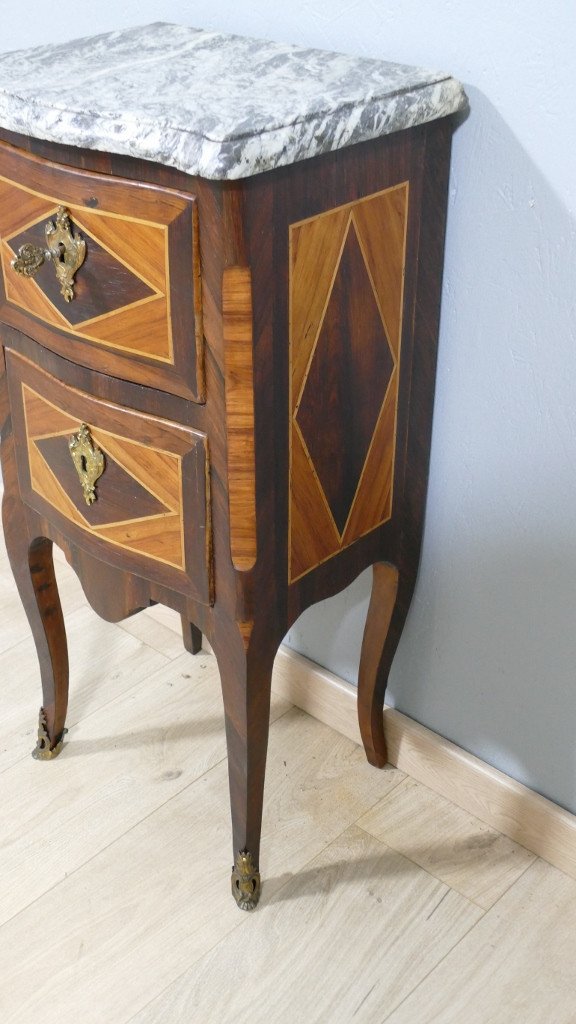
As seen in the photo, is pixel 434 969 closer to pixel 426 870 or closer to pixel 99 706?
pixel 426 870

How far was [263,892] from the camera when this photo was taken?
1223 mm

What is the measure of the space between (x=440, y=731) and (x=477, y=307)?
0.55 meters

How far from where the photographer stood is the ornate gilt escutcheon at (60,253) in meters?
0.90

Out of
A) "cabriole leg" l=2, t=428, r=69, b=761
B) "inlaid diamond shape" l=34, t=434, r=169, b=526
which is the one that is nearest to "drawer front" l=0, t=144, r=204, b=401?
"inlaid diamond shape" l=34, t=434, r=169, b=526

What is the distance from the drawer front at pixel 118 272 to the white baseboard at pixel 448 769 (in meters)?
0.63

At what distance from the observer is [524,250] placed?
1003 mm

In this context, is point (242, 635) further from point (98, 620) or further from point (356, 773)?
point (98, 620)

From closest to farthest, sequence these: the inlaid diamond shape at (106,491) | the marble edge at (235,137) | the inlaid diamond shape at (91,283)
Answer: the marble edge at (235,137), the inlaid diamond shape at (91,283), the inlaid diamond shape at (106,491)

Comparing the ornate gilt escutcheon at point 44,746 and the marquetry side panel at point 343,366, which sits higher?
the marquetry side panel at point 343,366

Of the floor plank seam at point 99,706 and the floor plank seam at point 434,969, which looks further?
the floor plank seam at point 99,706

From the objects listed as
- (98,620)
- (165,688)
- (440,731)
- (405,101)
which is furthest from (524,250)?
(98,620)

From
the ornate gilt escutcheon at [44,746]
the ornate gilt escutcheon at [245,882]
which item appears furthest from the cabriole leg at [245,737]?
the ornate gilt escutcheon at [44,746]

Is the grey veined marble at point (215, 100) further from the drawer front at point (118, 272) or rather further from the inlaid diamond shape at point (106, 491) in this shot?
the inlaid diamond shape at point (106, 491)

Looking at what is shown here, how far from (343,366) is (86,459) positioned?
26 cm
